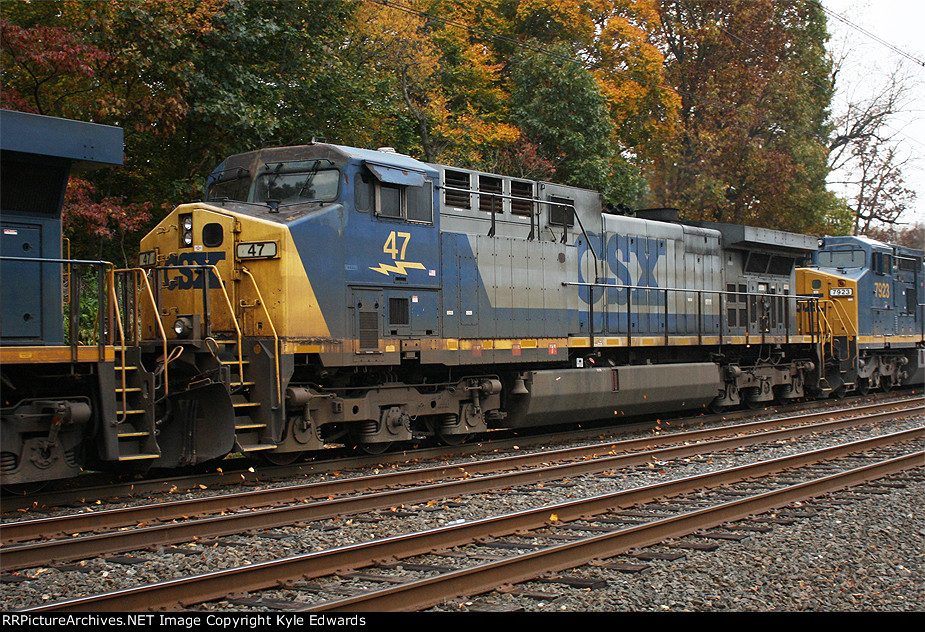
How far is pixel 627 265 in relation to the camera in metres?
13.8

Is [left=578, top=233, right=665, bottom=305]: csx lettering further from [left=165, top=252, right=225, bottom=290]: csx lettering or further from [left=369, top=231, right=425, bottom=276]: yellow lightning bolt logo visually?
[left=165, top=252, right=225, bottom=290]: csx lettering

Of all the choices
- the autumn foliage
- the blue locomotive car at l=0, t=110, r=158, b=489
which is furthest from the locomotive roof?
the autumn foliage

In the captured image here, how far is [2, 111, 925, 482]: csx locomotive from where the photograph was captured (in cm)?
812

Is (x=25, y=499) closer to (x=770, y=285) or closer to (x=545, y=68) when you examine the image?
(x=770, y=285)

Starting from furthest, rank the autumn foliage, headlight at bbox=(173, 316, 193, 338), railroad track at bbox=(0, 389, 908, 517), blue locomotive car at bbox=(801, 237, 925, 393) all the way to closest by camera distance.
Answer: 1. blue locomotive car at bbox=(801, 237, 925, 393)
2. the autumn foliage
3. headlight at bbox=(173, 316, 193, 338)
4. railroad track at bbox=(0, 389, 908, 517)

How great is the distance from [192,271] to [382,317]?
7.11 ft

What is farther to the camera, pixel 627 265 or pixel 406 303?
pixel 627 265

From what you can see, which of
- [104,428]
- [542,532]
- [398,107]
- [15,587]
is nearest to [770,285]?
[398,107]

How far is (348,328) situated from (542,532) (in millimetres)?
3652

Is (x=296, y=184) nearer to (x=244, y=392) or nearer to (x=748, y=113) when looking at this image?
(x=244, y=392)

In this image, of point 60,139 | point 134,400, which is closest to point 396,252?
point 134,400

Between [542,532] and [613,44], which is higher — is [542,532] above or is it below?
below

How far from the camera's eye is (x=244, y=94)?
1437 cm

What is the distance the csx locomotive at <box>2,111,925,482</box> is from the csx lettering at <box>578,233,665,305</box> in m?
0.04
